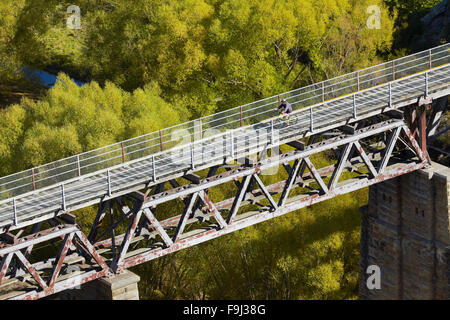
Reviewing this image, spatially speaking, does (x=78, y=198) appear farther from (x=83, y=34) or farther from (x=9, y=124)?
(x=83, y=34)

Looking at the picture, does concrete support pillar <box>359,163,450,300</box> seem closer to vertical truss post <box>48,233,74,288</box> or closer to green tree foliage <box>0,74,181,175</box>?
green tree foliage <box>0,74,181,175</box>

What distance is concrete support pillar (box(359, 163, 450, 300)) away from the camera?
37.8 meters

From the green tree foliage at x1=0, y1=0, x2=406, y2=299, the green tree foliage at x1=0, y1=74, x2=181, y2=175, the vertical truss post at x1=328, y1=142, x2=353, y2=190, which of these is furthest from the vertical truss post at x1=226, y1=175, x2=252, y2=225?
the green tree foliage at x1=0, y1=74, x2=181, y2=175

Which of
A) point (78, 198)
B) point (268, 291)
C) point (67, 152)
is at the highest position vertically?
point (78, 198)

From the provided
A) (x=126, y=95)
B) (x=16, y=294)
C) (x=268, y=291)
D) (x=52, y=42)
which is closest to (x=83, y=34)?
(x=52, y=42)

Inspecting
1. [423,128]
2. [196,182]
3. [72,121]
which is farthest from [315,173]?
[72,121]

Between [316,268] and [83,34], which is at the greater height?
[83,34]

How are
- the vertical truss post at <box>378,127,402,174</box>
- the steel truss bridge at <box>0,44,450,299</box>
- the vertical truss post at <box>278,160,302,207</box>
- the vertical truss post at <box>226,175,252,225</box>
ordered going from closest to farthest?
the steel truss bridge at <box>0,44,450,299</box> → the vertical truss post at <box>226,175,252,225</box> → the vertical truss post at <box>278,160,302,207</box> → the vertical truss post at <box>378,127,402,174</box>

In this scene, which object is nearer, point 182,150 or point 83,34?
point 182,150

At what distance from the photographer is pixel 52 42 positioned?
7325cm

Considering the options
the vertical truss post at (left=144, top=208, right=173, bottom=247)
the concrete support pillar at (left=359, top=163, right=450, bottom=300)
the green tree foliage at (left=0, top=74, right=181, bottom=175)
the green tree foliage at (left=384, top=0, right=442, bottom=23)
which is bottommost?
the concrete support pillar at (left=359, top=163, right=450, bottom=300)

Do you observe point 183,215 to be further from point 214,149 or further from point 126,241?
point 214,149

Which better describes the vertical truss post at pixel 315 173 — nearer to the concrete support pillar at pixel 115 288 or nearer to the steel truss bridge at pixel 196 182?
the steel truss bridge at pixel 196 182

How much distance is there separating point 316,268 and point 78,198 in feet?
62.6
